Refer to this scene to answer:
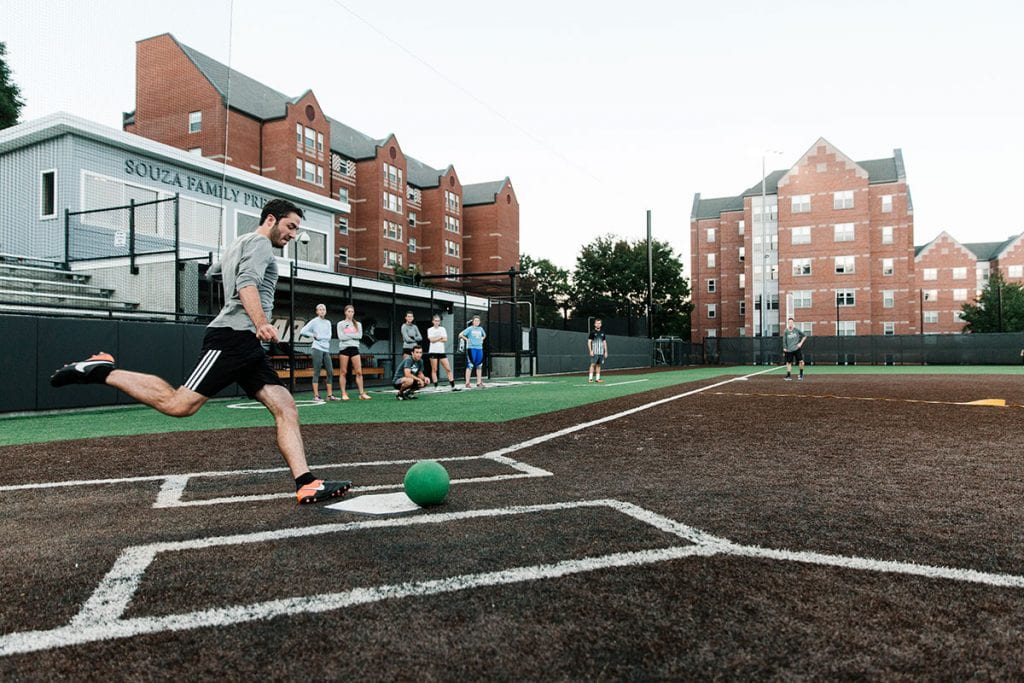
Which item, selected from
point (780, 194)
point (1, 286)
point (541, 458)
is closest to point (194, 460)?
point (541, 458)

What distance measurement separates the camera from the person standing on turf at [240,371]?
14.0ft

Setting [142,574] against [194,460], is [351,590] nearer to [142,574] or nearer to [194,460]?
[142,574]

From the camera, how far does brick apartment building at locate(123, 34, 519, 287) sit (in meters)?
39.4

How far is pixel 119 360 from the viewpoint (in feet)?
37.9

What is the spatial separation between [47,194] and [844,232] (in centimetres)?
5716

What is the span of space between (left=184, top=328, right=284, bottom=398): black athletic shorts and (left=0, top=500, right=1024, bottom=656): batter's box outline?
1262mm

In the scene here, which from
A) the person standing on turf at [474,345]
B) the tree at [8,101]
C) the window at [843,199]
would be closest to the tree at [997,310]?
the window at [843,199]

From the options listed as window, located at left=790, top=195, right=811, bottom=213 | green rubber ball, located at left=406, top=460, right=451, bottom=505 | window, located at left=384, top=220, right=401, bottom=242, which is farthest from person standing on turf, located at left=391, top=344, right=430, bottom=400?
window, located at left=790, top=195, right=811, bottom=213

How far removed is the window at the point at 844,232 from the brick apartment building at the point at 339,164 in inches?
1241

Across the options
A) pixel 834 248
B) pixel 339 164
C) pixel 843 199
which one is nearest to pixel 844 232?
pixel 834 248

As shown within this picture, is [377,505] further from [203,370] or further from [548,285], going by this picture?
[548,285]

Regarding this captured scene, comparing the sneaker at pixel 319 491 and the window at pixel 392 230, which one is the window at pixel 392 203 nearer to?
the window at pixel 392 230

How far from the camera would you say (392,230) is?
190 feet

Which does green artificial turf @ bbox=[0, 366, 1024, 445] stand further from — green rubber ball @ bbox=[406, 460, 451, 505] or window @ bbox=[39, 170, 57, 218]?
window @ bbox=[39, 170, 57, 218]
